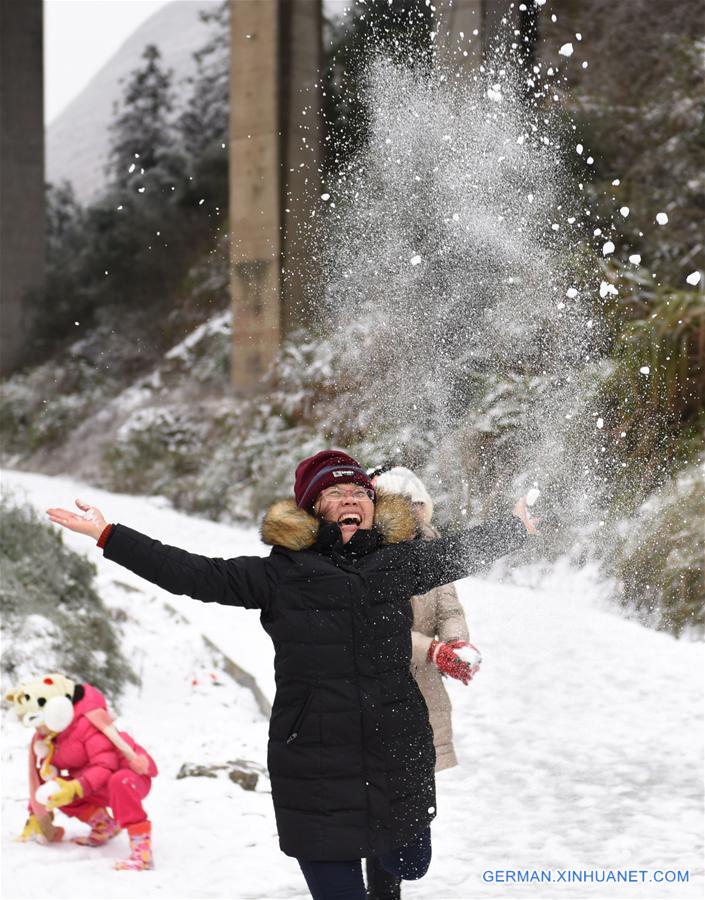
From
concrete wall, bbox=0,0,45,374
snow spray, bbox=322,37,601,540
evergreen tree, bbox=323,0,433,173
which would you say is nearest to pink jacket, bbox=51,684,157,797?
snow spray, bbox=322,37,601,540

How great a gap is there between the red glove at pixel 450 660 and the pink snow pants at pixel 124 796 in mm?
1217

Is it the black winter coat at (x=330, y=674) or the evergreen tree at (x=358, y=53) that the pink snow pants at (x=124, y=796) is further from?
the evergreen tree at (x=358, y=53)

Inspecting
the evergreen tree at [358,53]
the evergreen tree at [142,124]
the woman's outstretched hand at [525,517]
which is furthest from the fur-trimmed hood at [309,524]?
the evergreen tree at [142,124]

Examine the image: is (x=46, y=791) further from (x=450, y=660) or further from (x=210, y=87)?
(x=210, y=87)

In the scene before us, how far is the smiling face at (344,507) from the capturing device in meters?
2.81

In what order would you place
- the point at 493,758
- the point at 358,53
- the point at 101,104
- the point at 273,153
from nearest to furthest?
1. the point at 493,758
2. the point at 273,153
3. the point at 358,53
4. the point at 101,104

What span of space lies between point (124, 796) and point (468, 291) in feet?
21.2

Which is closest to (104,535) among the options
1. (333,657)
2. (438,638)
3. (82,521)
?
(82,521)

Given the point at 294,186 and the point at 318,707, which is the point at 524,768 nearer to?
the point at 318,707

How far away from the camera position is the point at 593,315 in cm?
932

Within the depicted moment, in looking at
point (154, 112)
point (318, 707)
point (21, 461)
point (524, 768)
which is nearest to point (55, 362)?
point (21, 461)

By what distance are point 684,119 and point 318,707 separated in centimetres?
1013

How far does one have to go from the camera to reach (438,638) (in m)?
3.60

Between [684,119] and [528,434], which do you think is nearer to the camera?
[528,434]
